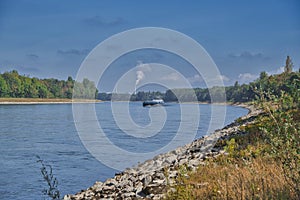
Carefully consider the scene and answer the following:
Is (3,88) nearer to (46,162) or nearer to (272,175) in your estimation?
(46,162)

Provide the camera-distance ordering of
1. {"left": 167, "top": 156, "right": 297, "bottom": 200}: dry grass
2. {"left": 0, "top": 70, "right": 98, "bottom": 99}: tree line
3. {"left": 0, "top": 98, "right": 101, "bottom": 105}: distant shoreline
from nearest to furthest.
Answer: {"left": 167, "top": 156, "right": 297, "bottom": 200}: dry grass → {"left": 0, "top": 98, "right": 101, "bottom": 105}: distant shoreline → {"left": 0, "top": 70, "right": 98, "bottom": 99}: tree line

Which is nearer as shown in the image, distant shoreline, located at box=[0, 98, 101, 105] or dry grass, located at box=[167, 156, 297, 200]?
dry grass, located at box=[167, 156, 297, 200]

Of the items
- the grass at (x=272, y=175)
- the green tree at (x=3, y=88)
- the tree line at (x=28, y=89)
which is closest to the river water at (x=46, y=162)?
the grass at (x=272, y=175)

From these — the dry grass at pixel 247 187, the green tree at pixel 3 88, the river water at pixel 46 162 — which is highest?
the green tree at pixel 3 88

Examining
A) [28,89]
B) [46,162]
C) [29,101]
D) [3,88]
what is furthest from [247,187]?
[28,89]

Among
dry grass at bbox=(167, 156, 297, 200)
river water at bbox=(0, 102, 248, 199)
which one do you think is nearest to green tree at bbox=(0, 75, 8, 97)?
river water at bbox=(0, 102, 248, 199)

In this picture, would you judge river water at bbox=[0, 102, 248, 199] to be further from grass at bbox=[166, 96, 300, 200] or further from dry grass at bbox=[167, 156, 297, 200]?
grass at bbox=[166, 96, 300, 200]

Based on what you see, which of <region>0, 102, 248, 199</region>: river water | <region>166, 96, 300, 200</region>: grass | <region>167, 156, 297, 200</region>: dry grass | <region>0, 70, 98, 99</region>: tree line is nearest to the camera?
<region>166, 96, 300, 200</region>: grass

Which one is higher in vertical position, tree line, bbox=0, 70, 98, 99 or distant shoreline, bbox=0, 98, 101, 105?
tree line, bbox=0, 70, 98, 99

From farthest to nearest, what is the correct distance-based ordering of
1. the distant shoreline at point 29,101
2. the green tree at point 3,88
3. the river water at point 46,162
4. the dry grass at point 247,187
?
the green tree at point 3,88 → the distant shoreline at point 29,101 → the river water at point 46,162 → the dry grass at point 247,187

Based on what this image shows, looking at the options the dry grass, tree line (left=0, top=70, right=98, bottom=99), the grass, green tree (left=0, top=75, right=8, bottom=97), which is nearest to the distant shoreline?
tree line (left=0, top=70, right=98, bottom=99)

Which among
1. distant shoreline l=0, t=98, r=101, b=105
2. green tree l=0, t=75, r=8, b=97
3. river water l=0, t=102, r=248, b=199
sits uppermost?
green tree l=0, t=75, r=8, b=97

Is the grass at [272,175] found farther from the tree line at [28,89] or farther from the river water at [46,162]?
the tree line at [28,89]

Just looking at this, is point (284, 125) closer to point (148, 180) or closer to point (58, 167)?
point (148, 180)
